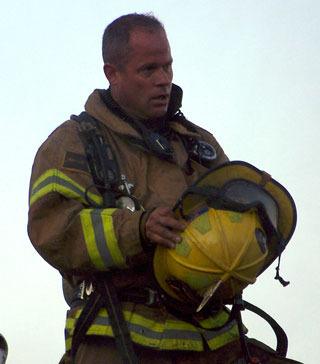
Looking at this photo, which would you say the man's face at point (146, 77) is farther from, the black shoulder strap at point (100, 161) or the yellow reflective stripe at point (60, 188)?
the yellow reflective stripe at point (60, 188)

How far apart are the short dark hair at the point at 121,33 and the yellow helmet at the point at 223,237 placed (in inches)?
49.6

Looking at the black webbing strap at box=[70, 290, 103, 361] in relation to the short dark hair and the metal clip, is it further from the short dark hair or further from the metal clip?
the short dark hair

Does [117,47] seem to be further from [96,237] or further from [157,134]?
[96,237]

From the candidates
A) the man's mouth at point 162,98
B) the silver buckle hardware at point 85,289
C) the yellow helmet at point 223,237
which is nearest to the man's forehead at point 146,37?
the man's mouth at point 162,98

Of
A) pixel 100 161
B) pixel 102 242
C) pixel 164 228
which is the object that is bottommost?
pixel 102 242

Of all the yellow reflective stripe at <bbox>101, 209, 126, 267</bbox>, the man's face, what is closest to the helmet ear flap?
the yellow reflective stripe at <bbox>101, 209, 126, 267</bbox>

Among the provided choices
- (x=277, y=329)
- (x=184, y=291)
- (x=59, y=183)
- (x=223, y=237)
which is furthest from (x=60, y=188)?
(x=277, y=329)

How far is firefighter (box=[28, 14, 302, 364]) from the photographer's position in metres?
5.14

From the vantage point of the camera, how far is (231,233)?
492cm

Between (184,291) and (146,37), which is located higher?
(146,37)

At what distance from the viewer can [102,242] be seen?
5148 millimetres

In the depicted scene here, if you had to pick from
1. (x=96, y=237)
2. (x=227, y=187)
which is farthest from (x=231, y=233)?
(x=96, y=237)

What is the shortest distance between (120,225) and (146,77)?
117 cm

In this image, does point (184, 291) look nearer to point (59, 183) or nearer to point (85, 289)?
point (85, 289)
